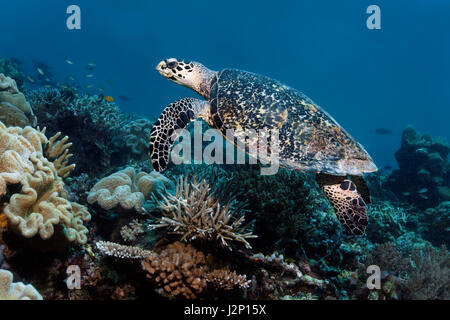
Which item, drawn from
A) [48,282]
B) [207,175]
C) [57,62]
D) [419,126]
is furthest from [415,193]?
[419,126]

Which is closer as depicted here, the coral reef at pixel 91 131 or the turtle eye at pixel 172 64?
the turtle eye at pixel 172 64

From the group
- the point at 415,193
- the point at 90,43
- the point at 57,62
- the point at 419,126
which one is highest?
the point at 90,43

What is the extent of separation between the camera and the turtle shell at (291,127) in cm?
292

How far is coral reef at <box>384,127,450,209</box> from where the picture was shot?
8.85 m

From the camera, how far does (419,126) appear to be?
83.3 meters

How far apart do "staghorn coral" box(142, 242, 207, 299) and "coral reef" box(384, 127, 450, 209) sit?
983cm

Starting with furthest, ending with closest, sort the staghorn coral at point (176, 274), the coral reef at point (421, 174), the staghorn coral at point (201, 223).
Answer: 1. the coral reef at point (421, 174)
2. the staghorn coral at point (201, 223)
3. the staghorn coral at point (176, 274)

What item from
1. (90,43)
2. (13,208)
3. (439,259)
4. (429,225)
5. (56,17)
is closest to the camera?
(13,208)

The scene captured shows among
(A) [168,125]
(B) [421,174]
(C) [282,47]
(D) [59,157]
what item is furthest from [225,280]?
(C) [282,47]

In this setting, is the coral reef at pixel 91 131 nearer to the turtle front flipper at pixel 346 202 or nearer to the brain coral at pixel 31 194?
the brain coral at pixel 31 194

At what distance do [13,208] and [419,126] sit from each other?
108529 mm

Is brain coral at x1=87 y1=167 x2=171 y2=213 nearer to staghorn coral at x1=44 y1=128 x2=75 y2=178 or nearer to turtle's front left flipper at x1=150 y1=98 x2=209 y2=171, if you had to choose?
staghorn coral at x1=44 y1=128 x2=75 y2=178
